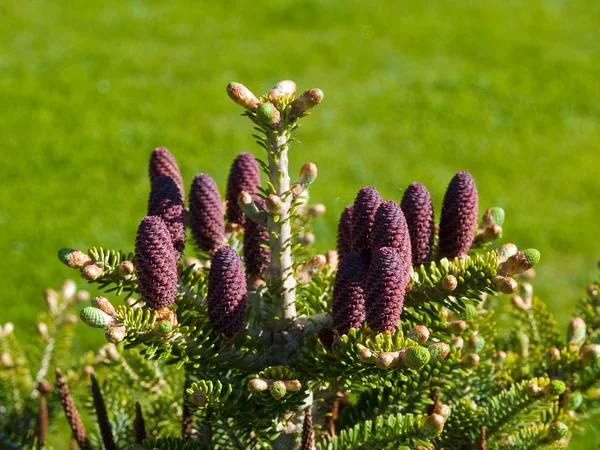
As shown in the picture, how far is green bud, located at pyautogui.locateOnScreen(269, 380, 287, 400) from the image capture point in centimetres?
111

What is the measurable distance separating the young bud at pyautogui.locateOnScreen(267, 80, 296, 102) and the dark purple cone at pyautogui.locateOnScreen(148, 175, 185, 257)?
0.24 meters

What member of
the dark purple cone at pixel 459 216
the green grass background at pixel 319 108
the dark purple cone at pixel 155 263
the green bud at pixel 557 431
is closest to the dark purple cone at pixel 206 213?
the dark purple cone at pixel 155 263

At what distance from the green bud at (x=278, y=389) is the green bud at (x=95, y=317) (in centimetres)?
26

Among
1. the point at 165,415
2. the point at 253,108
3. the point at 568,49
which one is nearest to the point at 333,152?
the point at 568,49

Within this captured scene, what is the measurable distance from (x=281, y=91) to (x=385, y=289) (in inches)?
13.3

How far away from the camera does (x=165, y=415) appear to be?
1.66m

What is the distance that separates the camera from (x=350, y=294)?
1.13m

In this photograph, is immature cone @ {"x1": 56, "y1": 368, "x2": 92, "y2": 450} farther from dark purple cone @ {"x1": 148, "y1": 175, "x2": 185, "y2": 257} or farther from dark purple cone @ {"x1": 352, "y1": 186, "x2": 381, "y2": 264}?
dark purple cone @ {"x1": 352, "y1": 186, "x2": 381, "y2": 264}

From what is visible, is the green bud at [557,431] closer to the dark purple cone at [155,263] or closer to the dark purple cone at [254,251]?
the dark purple cone at [254,251]

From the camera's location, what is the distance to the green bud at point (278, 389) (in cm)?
111

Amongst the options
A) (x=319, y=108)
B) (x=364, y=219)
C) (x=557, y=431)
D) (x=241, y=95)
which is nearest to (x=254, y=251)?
(x=364, y=219)

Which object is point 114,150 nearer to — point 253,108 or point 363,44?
point 363,44

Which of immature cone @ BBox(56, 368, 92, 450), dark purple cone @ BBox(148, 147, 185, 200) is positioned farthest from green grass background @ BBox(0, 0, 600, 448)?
dark purple cone @ BBox(148, 147, 185, 200)

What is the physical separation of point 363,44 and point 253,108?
21.3 ft
